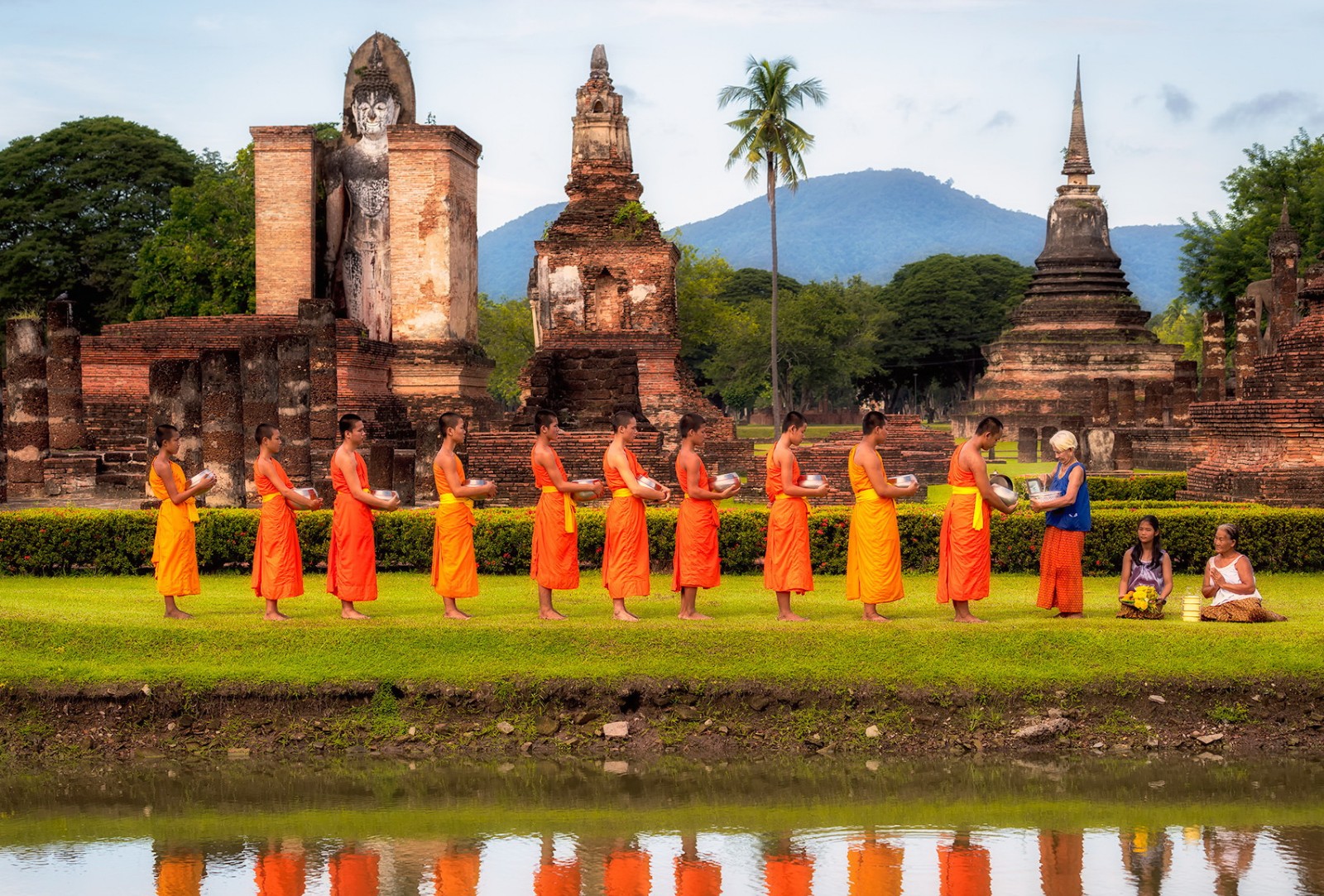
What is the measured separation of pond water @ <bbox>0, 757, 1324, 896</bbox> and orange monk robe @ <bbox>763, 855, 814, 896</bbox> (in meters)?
0.01

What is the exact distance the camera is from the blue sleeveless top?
11531mm

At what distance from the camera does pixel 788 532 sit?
1152cm

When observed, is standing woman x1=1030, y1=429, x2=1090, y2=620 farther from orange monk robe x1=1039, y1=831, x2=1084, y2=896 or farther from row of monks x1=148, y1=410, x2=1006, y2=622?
orange monk robe x1=1039, y1=831, x2=1084, y2=896

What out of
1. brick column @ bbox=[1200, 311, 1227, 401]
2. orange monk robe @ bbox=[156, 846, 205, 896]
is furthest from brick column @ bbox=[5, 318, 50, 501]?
brick column @ bbox=[1200, 311, 1227, 401]

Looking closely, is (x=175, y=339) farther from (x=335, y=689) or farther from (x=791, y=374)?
(x=791, y=374)

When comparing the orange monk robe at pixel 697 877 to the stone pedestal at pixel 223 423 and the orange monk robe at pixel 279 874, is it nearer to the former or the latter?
the orange monk robe at pixel 279 874

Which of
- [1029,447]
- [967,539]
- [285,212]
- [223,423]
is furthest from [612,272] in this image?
[967,539]

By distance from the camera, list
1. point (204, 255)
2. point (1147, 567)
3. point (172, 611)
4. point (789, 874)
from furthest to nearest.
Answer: point (204, 255), point (172, 611), point (1147, 567), point (789, 874)

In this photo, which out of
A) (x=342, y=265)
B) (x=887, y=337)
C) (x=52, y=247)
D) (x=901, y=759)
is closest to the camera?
(x=901, y=759)

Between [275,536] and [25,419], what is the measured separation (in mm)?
13849

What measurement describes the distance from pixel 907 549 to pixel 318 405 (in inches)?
407

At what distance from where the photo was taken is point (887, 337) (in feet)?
265

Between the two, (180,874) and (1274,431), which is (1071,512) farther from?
(1274,431)

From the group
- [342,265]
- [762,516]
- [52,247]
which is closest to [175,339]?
[342,265]
